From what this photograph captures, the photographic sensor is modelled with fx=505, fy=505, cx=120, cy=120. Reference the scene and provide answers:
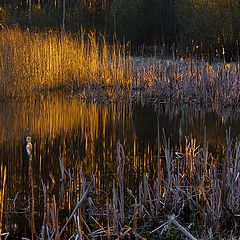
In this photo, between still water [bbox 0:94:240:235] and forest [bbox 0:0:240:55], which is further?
forest [bbox 0:0:240:55]

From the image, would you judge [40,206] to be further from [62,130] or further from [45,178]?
[62,130]

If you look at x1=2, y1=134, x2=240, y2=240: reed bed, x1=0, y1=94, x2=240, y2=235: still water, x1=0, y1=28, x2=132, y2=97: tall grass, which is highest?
x1=0, y1=28, x2=132, y2=97: tall grass

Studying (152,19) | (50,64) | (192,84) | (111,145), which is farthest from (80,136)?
(152,19)

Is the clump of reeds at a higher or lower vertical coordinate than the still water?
higher

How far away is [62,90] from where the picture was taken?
9320mm

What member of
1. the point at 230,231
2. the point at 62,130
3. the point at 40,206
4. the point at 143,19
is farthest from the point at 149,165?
the point at 143,19

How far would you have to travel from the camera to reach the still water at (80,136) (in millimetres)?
3729

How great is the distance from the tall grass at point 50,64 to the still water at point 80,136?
32 cm

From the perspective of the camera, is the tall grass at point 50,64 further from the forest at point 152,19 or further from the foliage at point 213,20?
the foliage at point 213,20

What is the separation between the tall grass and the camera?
312 inches

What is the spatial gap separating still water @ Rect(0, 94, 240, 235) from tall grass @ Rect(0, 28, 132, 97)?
32 centimetres

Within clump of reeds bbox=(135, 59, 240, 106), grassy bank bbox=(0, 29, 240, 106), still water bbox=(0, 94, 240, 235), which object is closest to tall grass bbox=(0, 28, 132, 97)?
grassy bank bbox=(0, 29, 240, 106)

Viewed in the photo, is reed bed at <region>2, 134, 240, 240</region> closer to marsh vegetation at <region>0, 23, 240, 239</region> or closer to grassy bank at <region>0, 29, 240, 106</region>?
marsh vegetation at <region>0, 23, 240, 239</region>

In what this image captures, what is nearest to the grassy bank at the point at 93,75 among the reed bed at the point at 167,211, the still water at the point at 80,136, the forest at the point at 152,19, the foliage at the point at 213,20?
the still water at the point at 80,136
